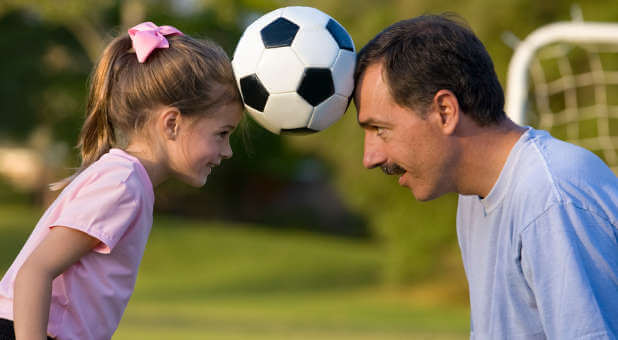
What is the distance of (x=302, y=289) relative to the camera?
20547mm

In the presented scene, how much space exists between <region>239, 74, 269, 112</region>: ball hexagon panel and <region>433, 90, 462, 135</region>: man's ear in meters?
0.73

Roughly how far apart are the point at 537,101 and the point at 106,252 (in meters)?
10.2

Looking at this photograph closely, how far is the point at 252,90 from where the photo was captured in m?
3.12

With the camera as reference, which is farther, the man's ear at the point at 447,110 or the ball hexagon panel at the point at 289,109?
the ball hexagon panel at the point at 289,109

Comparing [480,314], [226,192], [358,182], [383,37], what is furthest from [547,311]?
[226,192]

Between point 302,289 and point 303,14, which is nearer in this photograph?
point 303,14

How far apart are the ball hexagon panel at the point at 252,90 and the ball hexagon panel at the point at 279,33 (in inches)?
6.8

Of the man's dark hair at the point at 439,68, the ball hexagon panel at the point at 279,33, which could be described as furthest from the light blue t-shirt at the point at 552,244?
the ball hexagon panel at the point at 279,33

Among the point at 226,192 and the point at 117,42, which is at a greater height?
the point at 117,42

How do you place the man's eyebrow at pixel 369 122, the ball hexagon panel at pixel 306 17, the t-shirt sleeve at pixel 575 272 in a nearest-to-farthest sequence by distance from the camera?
the t-shirt sleeve at pixel 575 272
the man's eyebrow at pixel 369 122
the ball hexagon panel at pixel 306 17

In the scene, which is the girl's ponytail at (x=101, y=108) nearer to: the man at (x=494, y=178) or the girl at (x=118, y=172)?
the girl at (x=118, y=172)

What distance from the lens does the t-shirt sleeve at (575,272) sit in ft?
7.61

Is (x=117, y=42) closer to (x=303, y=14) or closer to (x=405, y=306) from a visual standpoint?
(x=303, y=14)

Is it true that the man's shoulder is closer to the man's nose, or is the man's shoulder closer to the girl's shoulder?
the man's nose
